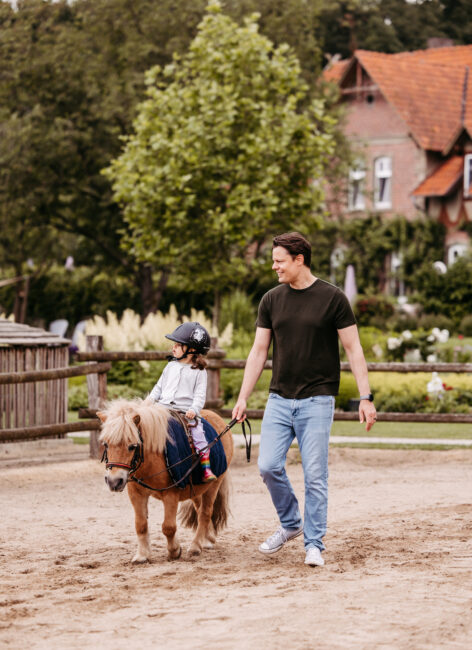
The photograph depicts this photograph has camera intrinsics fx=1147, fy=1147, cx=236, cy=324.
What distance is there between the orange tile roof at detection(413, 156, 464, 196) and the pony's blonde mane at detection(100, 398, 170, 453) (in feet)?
104

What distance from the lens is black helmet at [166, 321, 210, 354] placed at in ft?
25.3

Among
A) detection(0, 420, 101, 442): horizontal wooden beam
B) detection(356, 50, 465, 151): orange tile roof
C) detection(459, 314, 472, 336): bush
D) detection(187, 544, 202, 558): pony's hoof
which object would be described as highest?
detection(356, 50, 465, 151): orange tile roof

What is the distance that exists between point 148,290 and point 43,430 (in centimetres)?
2328

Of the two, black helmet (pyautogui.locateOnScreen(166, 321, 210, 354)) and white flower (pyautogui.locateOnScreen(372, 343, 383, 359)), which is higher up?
black helmet (pyautogui.locateOnScreen(166, 321, 210, 354))

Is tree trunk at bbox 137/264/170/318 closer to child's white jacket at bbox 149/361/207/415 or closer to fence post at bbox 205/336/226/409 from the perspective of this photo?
fence post at bbox 205/336/226/409

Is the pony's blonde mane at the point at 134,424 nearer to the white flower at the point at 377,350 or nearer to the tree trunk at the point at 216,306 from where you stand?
the white flower at the point at 377,350

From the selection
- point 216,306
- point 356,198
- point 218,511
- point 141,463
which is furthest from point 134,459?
point 356,198

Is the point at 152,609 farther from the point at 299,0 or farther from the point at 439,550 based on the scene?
the point at 299,0

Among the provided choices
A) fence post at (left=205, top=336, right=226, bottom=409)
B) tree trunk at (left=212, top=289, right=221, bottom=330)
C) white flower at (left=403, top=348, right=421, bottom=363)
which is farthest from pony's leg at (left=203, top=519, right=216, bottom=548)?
tree trunk at (left=212, top=289, right=221, bottom=330)

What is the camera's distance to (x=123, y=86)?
33.7 meters

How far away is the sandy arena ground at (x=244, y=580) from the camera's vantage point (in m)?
5.39

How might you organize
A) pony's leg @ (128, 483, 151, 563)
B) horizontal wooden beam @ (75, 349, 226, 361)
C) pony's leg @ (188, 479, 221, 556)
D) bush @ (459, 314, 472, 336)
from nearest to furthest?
1. pony's leg @ (128, 483, 151, 563)
2. pony's leg @ (188, 479, 221, 556)
3. horizontal wooden beam @ (75, 349, 226, 361)
4. bush @ (459, 314, 472, 336)

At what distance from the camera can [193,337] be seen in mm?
7730

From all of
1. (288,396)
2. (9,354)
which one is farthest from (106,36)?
(288,396)
